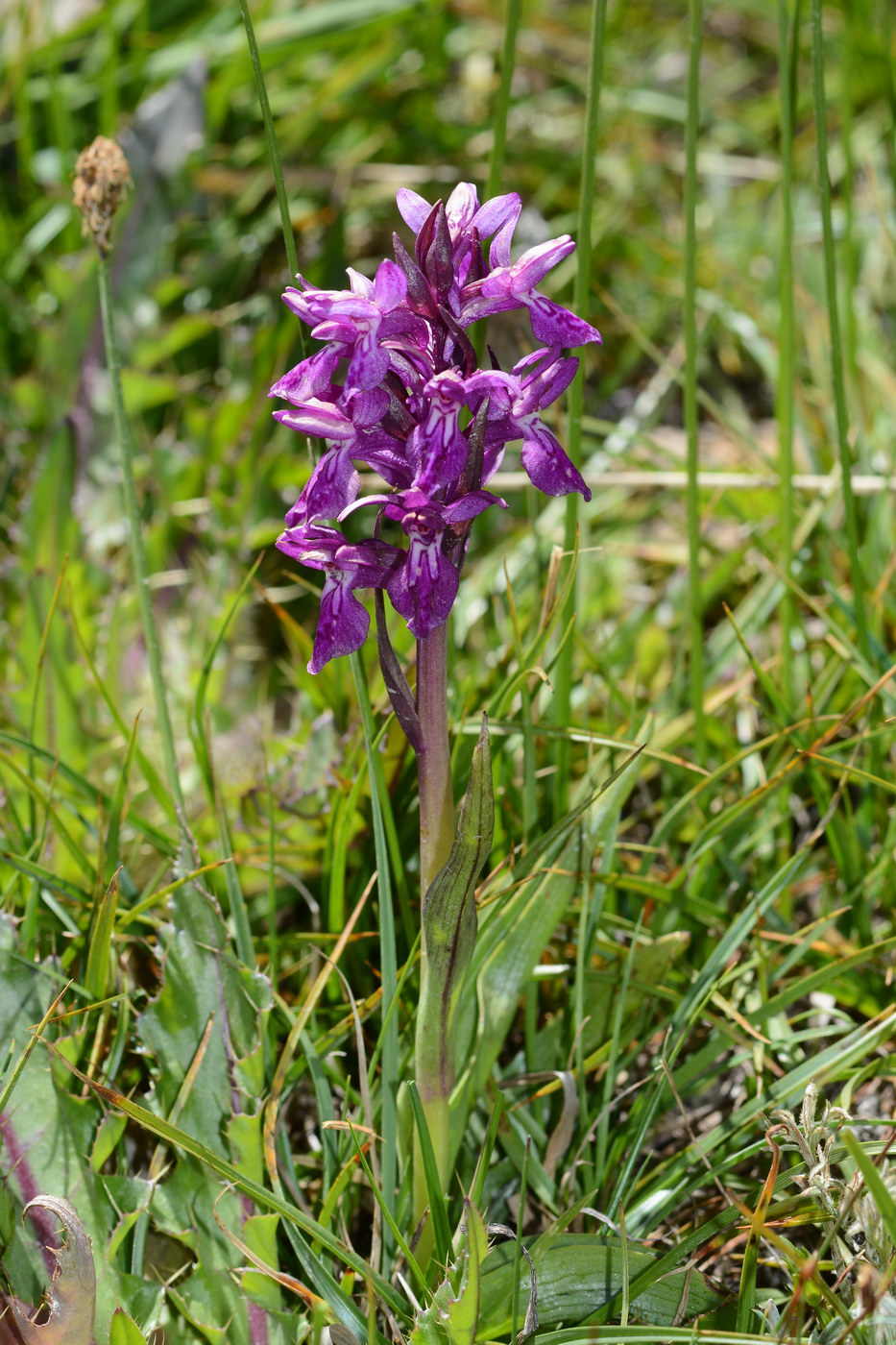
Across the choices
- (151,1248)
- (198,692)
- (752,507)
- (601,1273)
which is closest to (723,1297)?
(601,1273)

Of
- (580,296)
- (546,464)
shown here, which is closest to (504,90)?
(580,296)

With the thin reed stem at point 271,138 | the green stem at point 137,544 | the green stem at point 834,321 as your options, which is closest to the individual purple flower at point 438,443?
the thin reed stem at point 271,138

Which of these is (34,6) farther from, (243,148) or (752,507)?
(752,507)

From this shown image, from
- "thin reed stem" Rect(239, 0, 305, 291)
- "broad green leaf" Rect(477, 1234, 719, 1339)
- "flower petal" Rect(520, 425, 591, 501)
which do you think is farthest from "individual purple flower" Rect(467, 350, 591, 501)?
"broad green leaf" Rect(477, 1234, 719, 1339)

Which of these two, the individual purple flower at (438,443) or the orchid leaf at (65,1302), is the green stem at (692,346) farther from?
the orchid leaf at (65,1302)

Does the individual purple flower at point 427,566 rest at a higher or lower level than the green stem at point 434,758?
higher

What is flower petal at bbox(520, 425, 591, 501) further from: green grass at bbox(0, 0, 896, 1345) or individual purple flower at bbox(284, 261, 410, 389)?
green grass at bbox(0, 0, 896, 1345)

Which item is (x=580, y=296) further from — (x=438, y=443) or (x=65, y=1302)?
(x=65, y=1302)
